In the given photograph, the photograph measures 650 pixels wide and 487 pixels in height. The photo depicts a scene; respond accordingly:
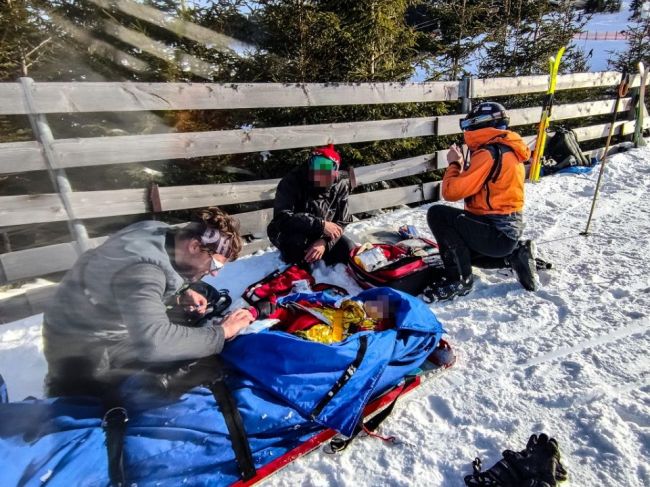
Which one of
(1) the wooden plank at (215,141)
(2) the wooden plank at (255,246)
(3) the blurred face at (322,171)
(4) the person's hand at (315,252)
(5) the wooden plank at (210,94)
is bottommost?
(2) the wooden plank at (255,246)

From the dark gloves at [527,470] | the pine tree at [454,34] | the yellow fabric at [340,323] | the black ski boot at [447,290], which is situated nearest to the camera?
the dark gloves at [527,470]

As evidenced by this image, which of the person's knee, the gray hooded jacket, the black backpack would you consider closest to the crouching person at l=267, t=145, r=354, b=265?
the person's knee

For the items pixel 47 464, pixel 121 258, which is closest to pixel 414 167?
pixel 121 258

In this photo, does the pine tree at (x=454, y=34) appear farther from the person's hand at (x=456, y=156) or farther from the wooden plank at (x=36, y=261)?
the wooden plank at (x=36, y=261)

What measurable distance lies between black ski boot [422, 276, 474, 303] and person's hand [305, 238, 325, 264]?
1097 millimetres

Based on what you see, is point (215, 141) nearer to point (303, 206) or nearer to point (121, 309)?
point (303, 206)

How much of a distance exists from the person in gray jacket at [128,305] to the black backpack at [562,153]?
7.39 m

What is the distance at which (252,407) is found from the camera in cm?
211

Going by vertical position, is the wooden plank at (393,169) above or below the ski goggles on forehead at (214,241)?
below

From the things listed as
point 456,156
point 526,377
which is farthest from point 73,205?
point 526,377

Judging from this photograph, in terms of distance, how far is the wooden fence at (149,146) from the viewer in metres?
3.51

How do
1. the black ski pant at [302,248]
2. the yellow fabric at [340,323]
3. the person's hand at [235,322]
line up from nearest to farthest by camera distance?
the person's hand at [235,322]
the yellow fabric at [340,323]
the black ski pant at [302,248]

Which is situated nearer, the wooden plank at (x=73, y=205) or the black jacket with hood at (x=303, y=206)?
the wooden plank at (x=73, y=205)

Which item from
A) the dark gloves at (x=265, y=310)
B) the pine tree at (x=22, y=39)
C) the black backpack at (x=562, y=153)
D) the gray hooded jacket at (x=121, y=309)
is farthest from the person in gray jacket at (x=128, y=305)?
the black backpack at (x=562, y=153)
